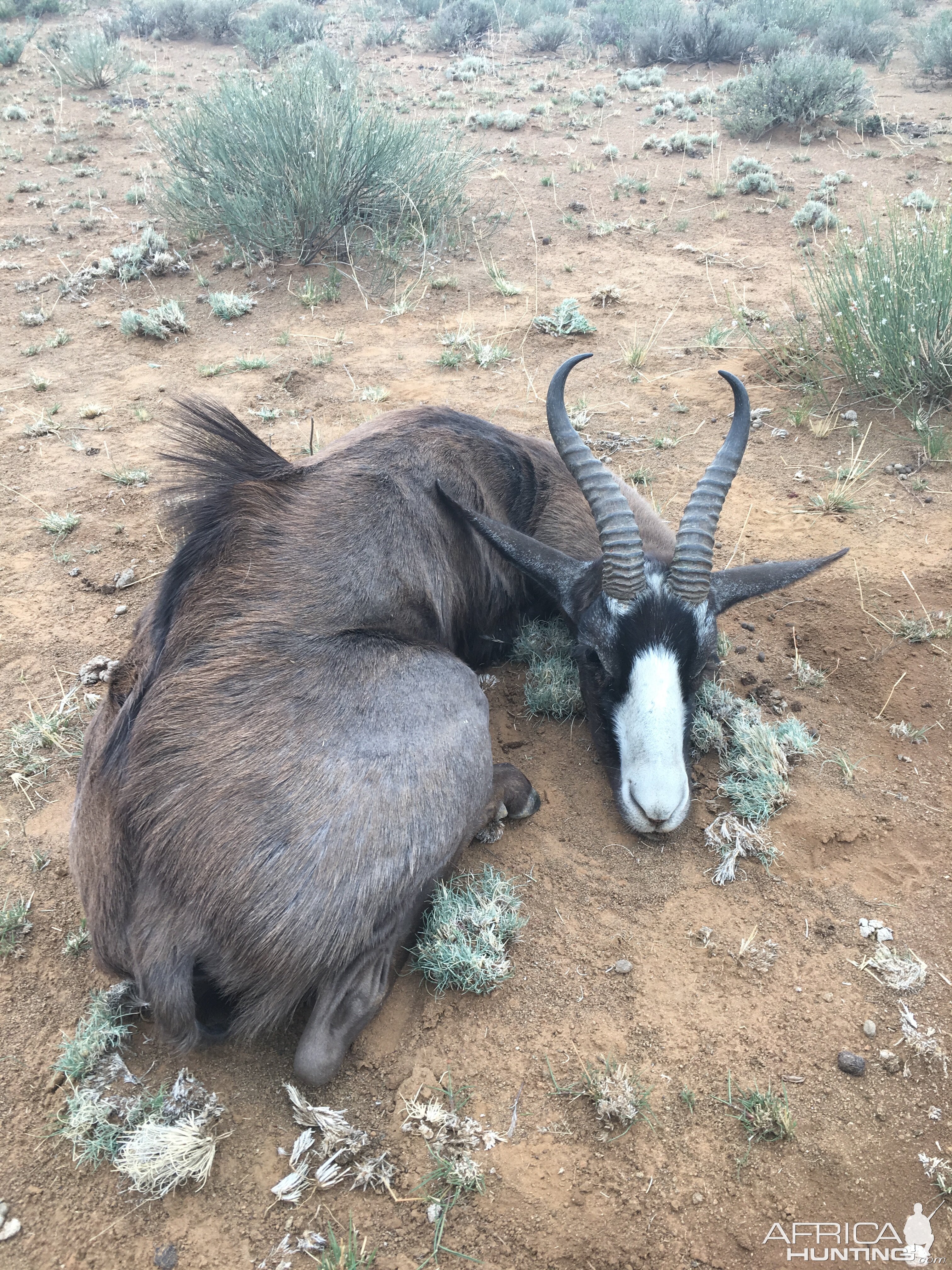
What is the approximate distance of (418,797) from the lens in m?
3.12

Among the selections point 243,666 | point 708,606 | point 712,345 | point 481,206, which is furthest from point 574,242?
point 243,666

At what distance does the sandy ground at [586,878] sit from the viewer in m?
2.57

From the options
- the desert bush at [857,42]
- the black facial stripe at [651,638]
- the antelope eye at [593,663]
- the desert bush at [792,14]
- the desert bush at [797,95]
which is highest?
the desert bush at [792,14]

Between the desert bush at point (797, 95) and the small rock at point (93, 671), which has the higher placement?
the desert bush at point (797, 95)

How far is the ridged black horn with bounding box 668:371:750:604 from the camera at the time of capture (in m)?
3.76

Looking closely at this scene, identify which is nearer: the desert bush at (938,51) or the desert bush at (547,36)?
the desert bush at (938,51)

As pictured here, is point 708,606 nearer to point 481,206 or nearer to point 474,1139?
point 474,1139

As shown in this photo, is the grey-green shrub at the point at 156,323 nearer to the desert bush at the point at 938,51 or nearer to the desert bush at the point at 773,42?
the desert bush at the point at 773,42

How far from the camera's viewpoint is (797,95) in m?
13.0

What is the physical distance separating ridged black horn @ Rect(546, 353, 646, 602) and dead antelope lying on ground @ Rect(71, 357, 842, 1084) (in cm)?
1

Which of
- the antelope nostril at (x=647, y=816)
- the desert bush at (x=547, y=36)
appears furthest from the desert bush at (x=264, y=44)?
the antelope nostril at (x=647, y=816)

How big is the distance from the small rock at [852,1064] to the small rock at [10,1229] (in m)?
2.73

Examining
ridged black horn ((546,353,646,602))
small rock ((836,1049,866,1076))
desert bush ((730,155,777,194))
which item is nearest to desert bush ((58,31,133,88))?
desert bush ((730,155,777,194))

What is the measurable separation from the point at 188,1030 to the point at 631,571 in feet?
8.41
